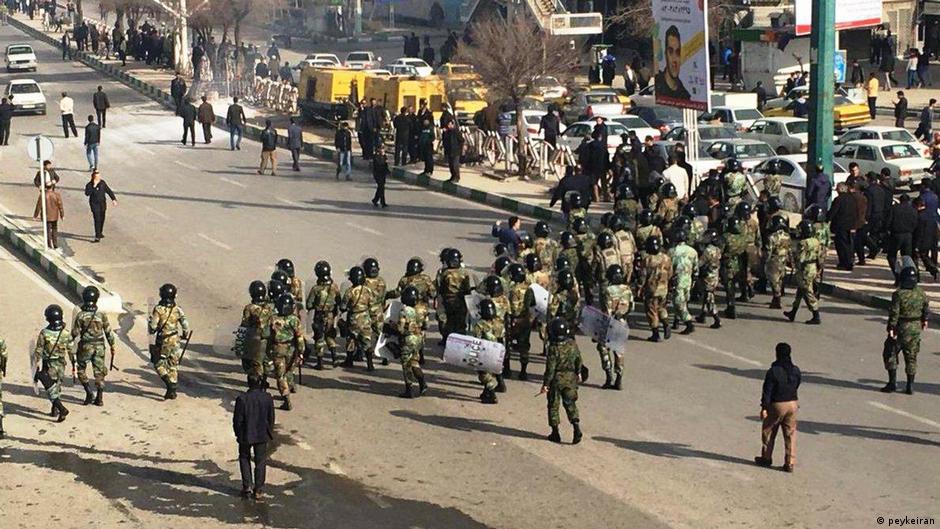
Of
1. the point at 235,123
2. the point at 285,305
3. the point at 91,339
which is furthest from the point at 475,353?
the point at 235,123

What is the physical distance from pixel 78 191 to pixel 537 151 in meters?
9.23

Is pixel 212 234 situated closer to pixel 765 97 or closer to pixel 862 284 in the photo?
pixel 862 284

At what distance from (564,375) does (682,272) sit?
15.1 feet

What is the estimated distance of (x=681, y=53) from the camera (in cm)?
2669

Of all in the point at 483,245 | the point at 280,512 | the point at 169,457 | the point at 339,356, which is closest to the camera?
the point at 280,512

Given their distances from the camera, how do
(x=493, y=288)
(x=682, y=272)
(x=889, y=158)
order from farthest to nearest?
1. (x=889, y=158)
2. (x=682, y=272)
3. (x=493, y=288)

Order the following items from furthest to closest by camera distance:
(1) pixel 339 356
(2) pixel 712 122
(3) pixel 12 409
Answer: (2) pixel 712 122 < (1) pixel 339 356 < (3) pixel 12 409

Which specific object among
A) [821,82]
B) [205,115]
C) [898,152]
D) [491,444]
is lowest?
[491,444]

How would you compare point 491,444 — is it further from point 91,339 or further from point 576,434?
point 91,339

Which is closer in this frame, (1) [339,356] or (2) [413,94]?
(1) [339,356]

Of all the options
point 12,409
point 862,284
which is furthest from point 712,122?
point 12,409

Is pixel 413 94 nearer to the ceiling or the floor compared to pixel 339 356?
nearer to the ceiling

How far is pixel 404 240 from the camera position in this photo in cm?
2617

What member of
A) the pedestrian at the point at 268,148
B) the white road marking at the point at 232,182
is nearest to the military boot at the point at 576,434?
the white road marking at the point at 232,182
